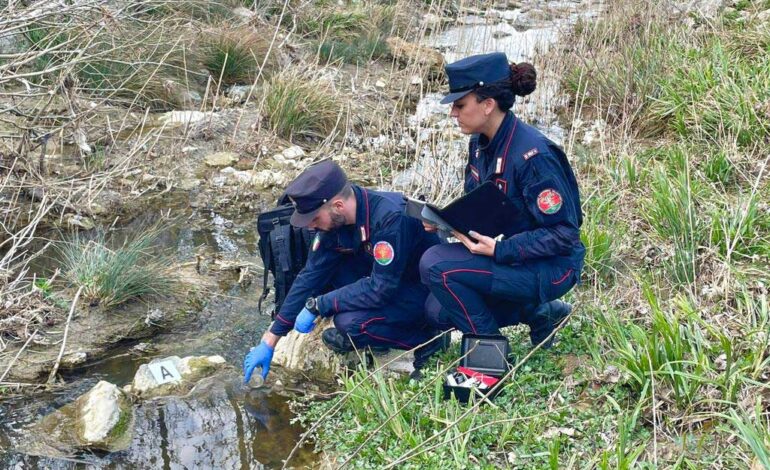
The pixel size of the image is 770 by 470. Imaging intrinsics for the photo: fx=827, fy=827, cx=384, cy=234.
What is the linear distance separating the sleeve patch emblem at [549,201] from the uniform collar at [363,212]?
2.50ft

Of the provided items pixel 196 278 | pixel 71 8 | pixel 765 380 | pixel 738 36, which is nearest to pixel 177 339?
pixel 196 278

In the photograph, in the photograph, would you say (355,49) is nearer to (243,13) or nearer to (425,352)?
(243,13)

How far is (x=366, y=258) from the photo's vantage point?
3.90m

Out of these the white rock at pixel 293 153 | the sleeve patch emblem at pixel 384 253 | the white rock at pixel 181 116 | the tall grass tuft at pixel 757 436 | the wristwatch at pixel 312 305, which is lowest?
the white rock at pixel 293 153

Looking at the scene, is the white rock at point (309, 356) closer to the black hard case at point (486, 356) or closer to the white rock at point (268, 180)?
the black hard case at point (486, 356)

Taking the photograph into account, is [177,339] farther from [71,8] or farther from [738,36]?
[738,36]

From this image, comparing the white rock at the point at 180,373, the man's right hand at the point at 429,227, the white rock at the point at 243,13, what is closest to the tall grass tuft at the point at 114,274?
the white rock at the point at 180,373

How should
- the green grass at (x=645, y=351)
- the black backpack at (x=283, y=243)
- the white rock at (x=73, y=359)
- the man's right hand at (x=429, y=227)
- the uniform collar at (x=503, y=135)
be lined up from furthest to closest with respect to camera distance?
the white rock at (x=73, y=359), the black backpack at (x=283, y=243), the man's right hand at (x=429, y=227), the uniform collar at (x=503, y=135), the green grass at (x=645, y=351)

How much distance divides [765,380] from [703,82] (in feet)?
12.0

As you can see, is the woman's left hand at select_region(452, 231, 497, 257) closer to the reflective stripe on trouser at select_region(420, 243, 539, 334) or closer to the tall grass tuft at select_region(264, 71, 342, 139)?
the reflective stripe on trouser at select_region(420, 243, 539, 334)

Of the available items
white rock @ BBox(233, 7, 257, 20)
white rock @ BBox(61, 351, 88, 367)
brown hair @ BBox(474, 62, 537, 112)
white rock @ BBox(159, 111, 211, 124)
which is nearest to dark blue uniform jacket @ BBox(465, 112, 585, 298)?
brown hair @ BBox(474, 62, 537, 112)

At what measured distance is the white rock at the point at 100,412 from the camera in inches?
138

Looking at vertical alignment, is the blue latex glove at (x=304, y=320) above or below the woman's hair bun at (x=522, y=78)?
below

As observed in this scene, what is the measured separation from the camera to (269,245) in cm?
402
